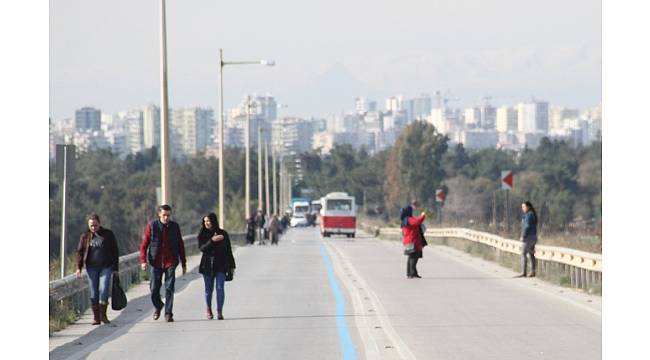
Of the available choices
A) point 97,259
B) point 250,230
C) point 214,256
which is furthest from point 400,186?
point 97,259

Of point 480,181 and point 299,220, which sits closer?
point 299,220

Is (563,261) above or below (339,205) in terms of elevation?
below

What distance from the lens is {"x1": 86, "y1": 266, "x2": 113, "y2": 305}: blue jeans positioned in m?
20.9

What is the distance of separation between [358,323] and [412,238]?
12.1 metres

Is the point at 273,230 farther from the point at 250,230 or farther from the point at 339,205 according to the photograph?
the point at 339,205

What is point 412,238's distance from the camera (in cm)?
3275

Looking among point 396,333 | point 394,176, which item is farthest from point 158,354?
point 394,176

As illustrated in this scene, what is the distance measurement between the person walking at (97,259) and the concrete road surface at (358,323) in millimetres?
537

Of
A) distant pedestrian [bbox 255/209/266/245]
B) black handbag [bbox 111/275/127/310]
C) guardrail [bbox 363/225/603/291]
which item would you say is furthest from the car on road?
black handbag [bbox 111/275/127/310]

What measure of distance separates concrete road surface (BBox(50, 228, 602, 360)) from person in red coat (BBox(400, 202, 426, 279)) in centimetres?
45

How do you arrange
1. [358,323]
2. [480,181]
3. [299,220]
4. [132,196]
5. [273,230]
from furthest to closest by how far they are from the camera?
[480,181], [299,220], [132,196], [273,230], [358,323]

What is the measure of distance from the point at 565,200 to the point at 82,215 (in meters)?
41.6
